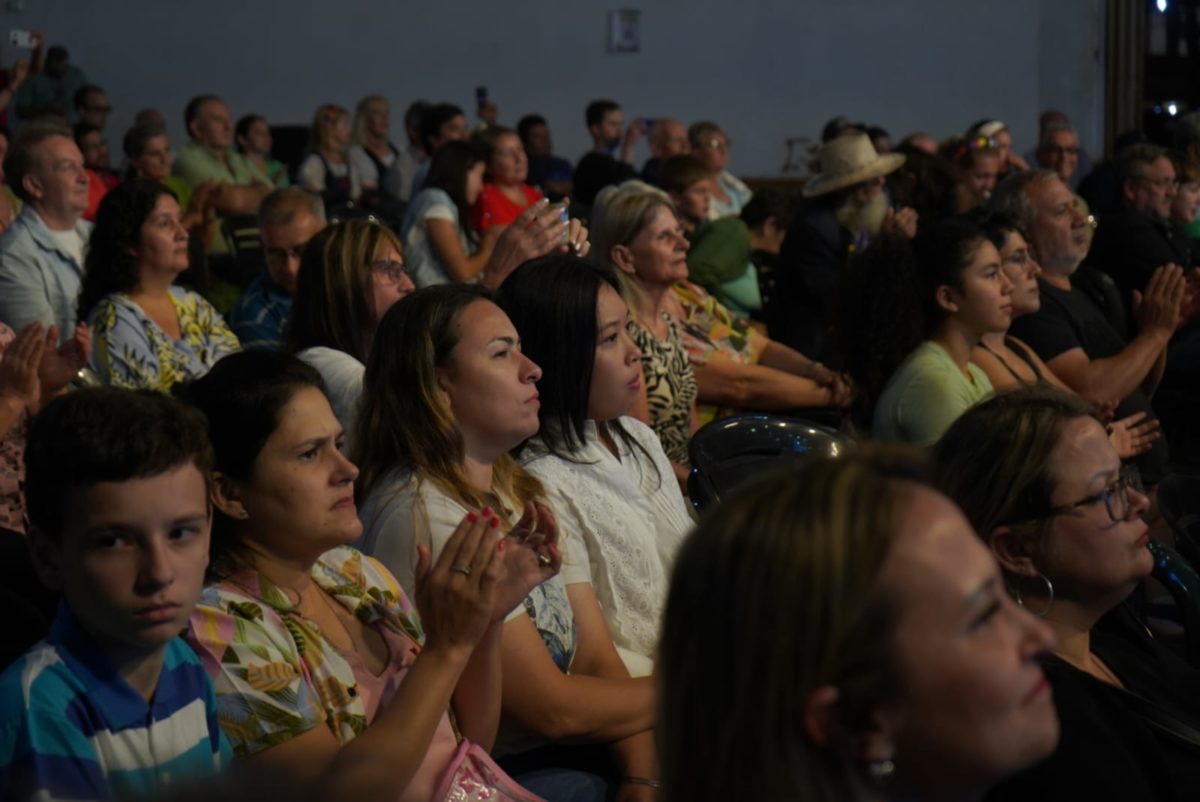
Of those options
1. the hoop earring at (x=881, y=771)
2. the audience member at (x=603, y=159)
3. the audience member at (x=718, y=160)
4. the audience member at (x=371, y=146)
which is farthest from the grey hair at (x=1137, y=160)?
the hoop earring at (x=881, y=771)

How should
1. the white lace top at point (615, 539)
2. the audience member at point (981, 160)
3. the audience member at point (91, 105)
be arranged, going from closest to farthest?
the white lace top at point (615, 539), the audience member at point (981, 160), the audience member at point (91, 105)

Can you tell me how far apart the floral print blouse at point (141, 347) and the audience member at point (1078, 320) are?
7.61 ft

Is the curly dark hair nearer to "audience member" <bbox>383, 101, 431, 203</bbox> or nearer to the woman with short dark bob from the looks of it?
the woman with short dark bob

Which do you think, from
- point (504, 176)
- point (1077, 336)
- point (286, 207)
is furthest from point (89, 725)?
point (504, 176)

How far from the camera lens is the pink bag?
1.87 m

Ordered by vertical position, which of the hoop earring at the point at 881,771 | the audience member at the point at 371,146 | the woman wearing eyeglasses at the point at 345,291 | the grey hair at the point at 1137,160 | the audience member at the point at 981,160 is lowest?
the audience member at the point at 981,160

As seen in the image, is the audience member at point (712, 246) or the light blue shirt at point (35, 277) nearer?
the light blue shirt at point (35, 277)

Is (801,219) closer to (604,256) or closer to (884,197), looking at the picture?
(884,197)

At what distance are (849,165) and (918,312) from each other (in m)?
2.37

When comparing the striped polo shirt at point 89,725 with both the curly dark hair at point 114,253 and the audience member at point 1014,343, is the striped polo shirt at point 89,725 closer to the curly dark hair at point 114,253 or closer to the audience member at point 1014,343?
the curly dark hair at point 114,253

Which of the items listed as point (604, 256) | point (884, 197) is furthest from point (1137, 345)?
point (884, 197)

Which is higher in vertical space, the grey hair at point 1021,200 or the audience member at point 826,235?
the grey hair at point 1021,200

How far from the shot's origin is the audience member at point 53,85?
934 cm

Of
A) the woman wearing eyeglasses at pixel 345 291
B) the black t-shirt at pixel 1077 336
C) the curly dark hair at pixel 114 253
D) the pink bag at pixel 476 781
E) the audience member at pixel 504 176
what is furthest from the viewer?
the audience member at pixel 504 176
